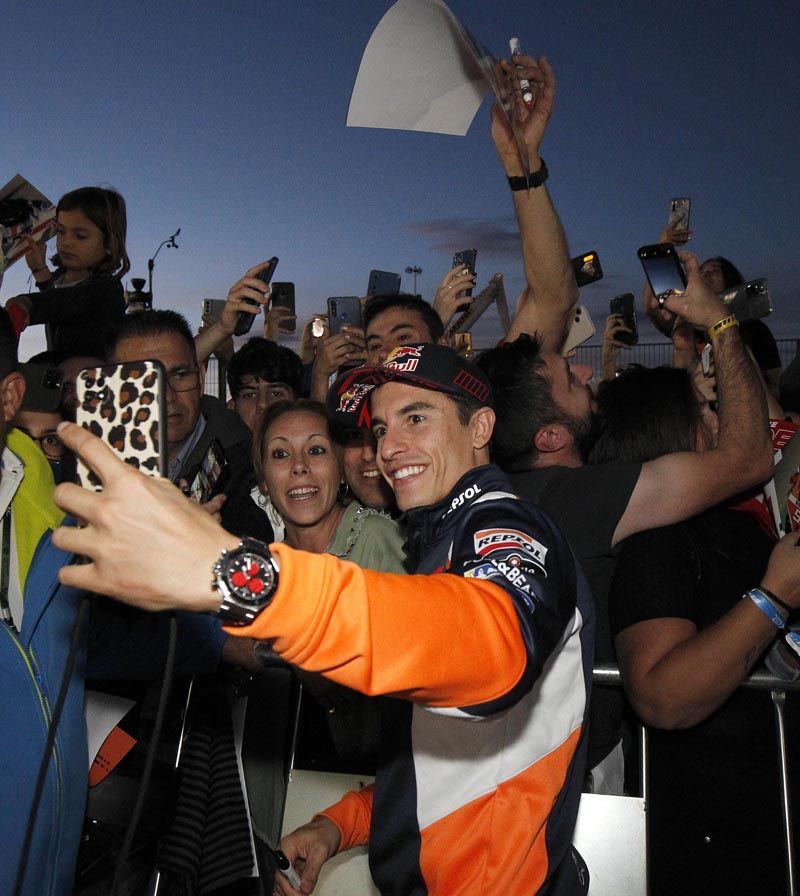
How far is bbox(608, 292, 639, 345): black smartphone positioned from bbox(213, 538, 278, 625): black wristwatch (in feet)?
20.8

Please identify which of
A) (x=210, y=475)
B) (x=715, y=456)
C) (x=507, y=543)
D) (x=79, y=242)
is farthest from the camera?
(x=79, y=242)

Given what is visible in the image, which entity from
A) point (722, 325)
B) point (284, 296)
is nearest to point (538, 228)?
point (722, 325)

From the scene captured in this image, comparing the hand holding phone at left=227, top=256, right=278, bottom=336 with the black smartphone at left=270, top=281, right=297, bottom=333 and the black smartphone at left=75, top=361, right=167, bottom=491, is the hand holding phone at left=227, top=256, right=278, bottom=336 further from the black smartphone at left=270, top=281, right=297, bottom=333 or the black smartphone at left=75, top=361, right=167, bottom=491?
the black smartphone at left=75, top=361, right=167, bottom=491

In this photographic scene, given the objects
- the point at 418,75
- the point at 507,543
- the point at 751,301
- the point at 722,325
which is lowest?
the point at 507,543

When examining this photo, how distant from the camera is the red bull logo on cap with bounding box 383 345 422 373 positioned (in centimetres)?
238

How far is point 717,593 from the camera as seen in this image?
290 centimetres

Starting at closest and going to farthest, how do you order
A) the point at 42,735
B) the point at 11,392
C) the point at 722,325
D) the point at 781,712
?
1. the point at 42,735
2. the point at 11,392
3. the point at 781,712
4. the point at 722,325

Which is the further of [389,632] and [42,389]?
[42,389]

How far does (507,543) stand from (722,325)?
243 centimetres

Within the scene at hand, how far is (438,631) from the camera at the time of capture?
135 centimetres

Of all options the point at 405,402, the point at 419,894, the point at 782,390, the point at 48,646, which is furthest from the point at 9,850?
the point at 782,390

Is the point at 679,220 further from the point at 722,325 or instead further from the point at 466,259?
the point at 722,325

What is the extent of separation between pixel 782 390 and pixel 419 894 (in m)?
3.66

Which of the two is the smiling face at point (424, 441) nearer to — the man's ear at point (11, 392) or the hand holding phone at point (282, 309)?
the man's ear at point (11, 392)
